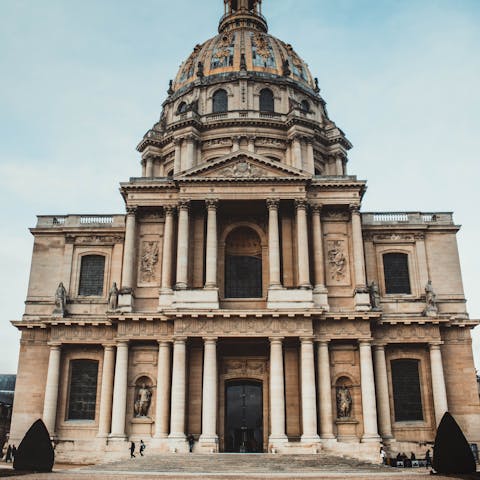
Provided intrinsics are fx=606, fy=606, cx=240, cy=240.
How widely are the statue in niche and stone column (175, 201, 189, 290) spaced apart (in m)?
10.7

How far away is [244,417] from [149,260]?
36.4ft

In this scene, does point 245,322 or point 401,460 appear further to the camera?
point 245,322

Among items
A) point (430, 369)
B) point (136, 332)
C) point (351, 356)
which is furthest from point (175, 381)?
point (430, 369)

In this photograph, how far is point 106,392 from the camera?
35.2 metres

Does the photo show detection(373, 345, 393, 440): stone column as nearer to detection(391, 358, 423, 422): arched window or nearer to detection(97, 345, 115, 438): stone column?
detection(391, 358, 423, 422): arched window

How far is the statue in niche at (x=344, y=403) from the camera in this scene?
1339 inches

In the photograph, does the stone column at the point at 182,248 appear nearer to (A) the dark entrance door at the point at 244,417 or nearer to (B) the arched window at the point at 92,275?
(B) the arched window at the point at 92,275

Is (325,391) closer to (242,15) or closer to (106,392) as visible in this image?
(106,392)

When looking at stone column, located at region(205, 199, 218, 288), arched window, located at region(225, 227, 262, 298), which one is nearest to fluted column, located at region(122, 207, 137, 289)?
stone column, located at region(205, 199, 218, 288)

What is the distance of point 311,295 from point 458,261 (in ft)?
36.1

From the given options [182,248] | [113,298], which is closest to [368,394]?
[182,248]

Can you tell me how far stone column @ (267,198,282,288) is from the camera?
116ft

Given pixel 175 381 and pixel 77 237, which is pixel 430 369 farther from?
pixel 77 237

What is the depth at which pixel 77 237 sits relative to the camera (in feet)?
131
